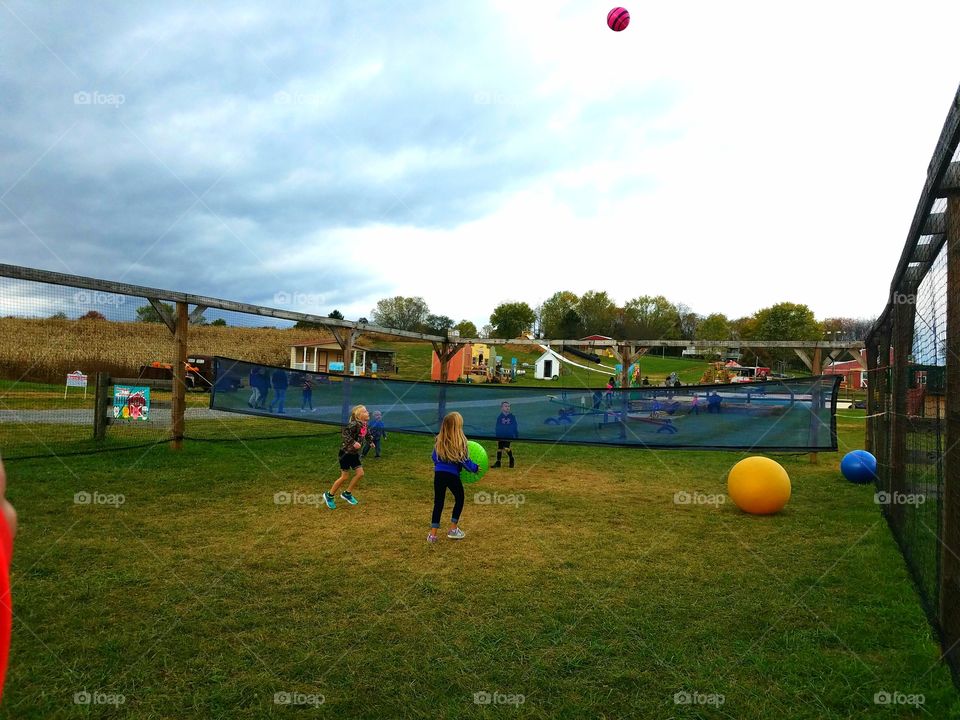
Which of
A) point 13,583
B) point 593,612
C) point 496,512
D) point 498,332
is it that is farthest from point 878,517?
point 498,332

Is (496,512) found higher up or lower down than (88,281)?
lower down

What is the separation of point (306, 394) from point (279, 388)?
1.81 feet

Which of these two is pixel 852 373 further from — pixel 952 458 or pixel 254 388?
pixel 952 458

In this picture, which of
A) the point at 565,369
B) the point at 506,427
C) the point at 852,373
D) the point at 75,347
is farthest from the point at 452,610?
the point at 565,369

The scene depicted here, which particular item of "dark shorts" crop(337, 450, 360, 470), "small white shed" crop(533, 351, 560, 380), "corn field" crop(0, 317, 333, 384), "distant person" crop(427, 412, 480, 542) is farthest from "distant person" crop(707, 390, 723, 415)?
"small white shed" crop(533, 351, 560, 380)

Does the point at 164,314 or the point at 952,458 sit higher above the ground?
the point at 164,314

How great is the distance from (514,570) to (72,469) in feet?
25.6

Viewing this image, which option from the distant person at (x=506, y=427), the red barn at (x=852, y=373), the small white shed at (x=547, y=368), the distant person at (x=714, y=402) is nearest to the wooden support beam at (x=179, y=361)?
the distant person at (x=506, y=427)

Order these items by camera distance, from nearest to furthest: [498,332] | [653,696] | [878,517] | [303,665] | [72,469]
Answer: [653,696] → [303,665] → [878,517] → [72,469] → [498,332]

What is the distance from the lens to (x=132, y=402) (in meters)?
12.2

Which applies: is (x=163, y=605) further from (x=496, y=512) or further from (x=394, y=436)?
(x=394, y=436)

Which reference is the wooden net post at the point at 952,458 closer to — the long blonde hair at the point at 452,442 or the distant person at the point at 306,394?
the long blonde hair at the point at 452,442

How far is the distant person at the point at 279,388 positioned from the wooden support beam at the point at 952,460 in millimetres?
11116

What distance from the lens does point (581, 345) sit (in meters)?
16.3
